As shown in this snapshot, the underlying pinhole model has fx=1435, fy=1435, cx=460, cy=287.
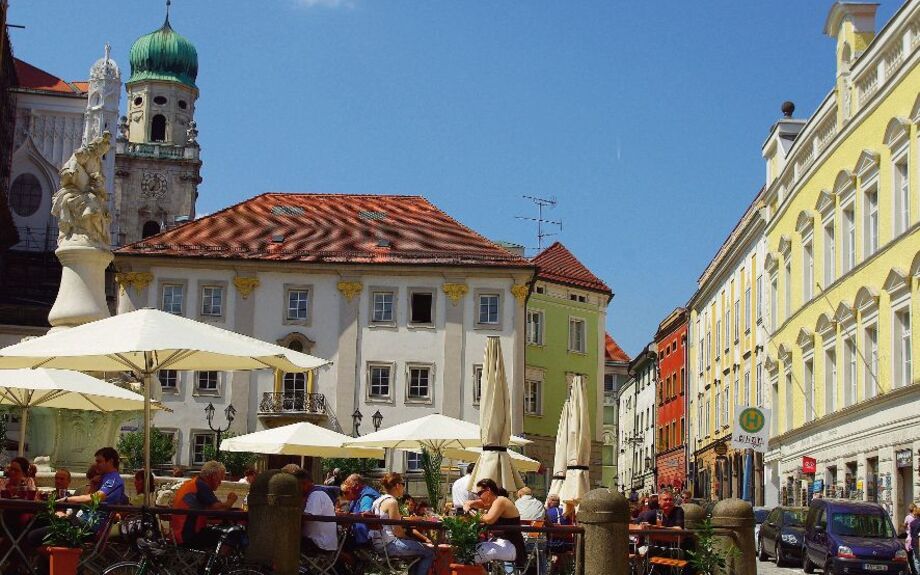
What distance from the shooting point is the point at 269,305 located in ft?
188

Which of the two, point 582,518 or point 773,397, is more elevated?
point 773,397

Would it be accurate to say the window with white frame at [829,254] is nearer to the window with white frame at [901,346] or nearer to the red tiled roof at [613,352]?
the window with white frame at [901,346]

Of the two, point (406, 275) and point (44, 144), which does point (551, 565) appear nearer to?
point (406, 275)

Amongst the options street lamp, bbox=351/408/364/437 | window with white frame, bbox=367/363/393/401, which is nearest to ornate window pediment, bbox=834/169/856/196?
window with white frame, bbox=367/363/393/401

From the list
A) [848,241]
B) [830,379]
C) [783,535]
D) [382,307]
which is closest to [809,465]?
[830,379]

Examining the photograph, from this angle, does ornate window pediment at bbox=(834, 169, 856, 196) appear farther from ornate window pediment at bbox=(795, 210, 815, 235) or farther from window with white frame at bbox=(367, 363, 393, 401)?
window with white frame at bbox=(367, 363, 393, 401)

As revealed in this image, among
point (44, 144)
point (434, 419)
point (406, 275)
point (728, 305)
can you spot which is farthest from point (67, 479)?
point (44, 144)

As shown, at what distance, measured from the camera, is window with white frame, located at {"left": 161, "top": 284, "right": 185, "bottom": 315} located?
5703cm

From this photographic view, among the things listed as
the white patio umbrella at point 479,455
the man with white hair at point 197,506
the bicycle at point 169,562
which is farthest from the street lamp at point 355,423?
the bicycle at point 169,562

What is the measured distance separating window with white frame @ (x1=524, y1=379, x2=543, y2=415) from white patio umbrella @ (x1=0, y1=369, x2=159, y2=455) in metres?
47.2

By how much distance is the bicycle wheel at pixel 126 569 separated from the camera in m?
11.8

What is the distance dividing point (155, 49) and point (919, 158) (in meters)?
91.4

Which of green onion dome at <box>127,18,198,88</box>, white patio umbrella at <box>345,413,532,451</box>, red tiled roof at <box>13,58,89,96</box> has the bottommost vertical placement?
white patio umbrella at <box>345,413,532,451</box>

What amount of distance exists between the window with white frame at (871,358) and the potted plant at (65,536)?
26975 mm
